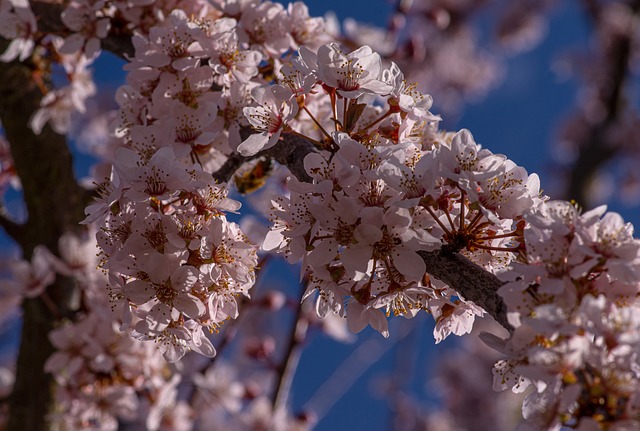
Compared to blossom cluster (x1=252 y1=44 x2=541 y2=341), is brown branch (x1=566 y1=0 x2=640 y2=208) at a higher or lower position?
lower

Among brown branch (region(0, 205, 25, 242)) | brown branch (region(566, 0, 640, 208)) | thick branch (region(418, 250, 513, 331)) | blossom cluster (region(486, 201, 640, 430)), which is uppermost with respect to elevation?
blossom cluster (region(486, 201, 640, 430))

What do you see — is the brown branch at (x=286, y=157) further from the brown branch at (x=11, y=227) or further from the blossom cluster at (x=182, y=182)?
the brown branch at (x=11, y=227)

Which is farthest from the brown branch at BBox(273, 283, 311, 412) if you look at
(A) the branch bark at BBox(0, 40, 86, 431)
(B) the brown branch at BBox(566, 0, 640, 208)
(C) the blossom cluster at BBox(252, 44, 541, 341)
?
(B) the brown branch at BBox(566, 0, 640, 208)

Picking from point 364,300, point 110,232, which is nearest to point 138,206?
point 110,232

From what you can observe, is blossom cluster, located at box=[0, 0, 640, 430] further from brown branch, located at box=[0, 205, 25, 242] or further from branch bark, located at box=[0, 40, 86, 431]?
brown branch, located at box=[0, 205, 25, 242]

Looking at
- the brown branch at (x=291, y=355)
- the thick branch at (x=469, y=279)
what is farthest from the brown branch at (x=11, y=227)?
the thick branch at (x=469, y=279)


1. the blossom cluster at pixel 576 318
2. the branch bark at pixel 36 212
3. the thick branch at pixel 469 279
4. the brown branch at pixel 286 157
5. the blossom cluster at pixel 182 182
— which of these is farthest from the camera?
the branch bark at pixel 36 212

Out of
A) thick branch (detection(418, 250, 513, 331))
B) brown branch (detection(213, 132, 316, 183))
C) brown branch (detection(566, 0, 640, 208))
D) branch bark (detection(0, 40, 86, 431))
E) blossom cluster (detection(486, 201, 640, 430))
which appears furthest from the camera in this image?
brown branch (detection(566, 0, 640, 208))

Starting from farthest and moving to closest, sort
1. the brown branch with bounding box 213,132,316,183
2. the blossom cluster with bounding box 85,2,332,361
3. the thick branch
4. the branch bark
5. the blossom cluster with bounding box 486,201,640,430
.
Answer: the branch bark
the brown branch with bounding box 213,132,316,183
the blossom cluster with bounding box 85,2,332,361
the thick branch
the blossom cluster with bounding box 486,201,640,430

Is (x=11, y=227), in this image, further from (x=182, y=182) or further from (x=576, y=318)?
(x=576, y=318)

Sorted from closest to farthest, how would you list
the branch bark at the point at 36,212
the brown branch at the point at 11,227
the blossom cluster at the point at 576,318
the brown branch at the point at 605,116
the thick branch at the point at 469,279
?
the blossom cluster at the point at 576,318
the thick branch at the point at 469,279
the branch bark at the point at 36,212
the brown branch at the point at 11,227
the brown branch at the point at 605,116

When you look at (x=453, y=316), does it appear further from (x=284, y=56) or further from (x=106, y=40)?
(x=106, y=40)
